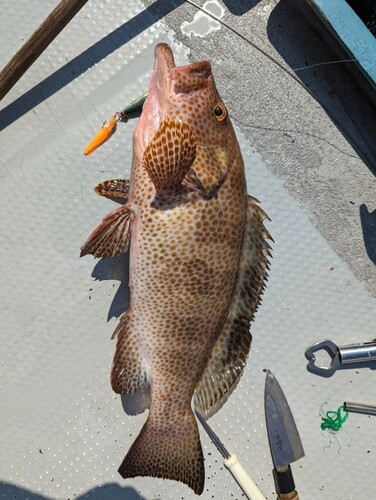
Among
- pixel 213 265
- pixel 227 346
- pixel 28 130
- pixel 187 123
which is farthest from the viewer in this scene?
pixel 28 130

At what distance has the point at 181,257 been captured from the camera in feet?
6.13

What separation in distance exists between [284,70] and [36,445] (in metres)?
2.20

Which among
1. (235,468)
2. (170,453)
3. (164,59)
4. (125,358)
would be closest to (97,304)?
(125,358)

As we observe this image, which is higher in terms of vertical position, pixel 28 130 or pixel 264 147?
pixel 28 130

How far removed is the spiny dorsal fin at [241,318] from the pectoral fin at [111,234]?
0.49 metres

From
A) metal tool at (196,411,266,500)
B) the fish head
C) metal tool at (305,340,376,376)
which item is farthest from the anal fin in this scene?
metal tool at (305,340,376,376)

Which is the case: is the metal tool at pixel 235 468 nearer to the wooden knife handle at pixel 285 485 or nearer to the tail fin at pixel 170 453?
the wooden knife handle at pixel 285 485

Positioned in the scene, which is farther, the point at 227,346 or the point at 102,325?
the point at 102,325

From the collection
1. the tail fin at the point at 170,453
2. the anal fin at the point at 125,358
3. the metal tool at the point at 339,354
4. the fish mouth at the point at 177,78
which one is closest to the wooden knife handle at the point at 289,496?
the tail fin at the point at 170,453

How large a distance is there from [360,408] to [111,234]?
1.53 meters

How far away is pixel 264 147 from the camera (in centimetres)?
232

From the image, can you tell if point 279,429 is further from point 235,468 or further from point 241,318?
point 241,318

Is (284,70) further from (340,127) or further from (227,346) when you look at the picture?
(227,346)

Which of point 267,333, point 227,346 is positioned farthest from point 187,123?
point 267,333
